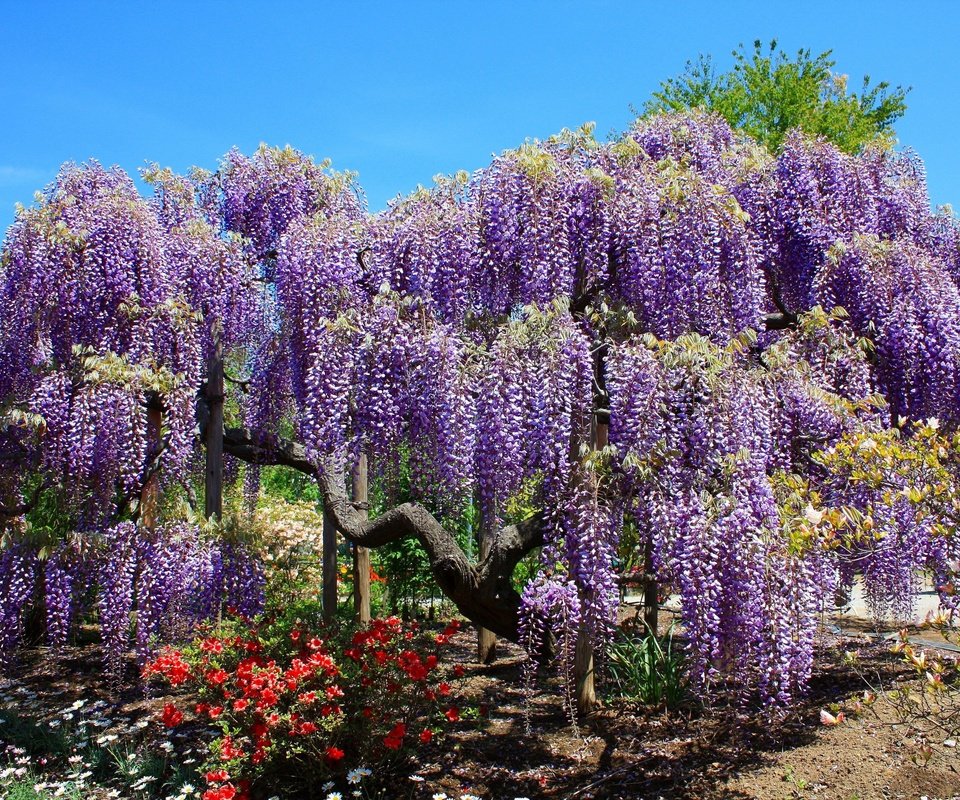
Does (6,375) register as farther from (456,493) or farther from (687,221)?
(687,221)

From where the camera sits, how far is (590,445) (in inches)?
228

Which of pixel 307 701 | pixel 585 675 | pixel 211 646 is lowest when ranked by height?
pixel 585 675

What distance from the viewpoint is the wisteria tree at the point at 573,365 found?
15.5 feet

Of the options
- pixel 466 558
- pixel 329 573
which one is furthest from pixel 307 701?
pixel 329 573

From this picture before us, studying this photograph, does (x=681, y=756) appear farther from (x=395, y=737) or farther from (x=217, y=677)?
(x=217, y=677)

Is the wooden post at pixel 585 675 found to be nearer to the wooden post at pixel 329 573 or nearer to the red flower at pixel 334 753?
the red flower at pixel 334 753

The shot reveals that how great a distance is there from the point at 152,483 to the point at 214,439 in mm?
1019

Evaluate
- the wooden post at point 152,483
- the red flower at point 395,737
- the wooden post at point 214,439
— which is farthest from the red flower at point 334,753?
the wooden post at point 214,439

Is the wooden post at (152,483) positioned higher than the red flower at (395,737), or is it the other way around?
the wooden post at (152,483)

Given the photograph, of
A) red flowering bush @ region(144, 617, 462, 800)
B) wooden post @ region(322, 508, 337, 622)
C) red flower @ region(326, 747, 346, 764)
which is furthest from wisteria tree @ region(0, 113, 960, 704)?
wooden post @ region(322, 508, 337, 622)

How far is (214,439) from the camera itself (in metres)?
8.08

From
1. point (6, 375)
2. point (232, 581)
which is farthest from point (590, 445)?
point (6, 375)

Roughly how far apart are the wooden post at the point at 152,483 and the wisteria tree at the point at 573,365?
0.03 meters

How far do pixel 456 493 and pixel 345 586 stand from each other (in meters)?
6.32
